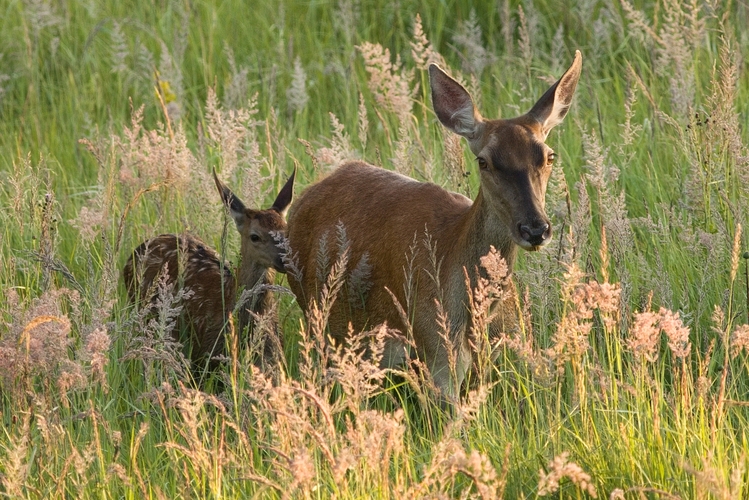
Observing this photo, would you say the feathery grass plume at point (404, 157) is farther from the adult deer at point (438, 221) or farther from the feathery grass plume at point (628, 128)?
the feathery grass plume at point (628, 128)

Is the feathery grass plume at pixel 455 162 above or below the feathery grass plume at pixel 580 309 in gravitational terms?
below

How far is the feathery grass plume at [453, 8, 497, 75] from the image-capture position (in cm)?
809

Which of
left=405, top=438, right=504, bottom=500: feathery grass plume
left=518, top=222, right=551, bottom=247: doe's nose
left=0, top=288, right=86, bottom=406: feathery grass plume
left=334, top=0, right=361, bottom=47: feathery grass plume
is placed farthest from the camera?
left=334, top=0, right=361, bottom=47: feathery grass plume

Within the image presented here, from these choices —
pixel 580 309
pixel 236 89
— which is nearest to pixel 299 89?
pixel 236 89

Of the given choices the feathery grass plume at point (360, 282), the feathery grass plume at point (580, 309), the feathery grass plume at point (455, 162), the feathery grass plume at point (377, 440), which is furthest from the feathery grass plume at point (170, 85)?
the feathery grass plume at point (377, 440)

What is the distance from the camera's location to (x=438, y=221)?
5.48 meters

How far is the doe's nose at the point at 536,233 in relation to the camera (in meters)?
4.61

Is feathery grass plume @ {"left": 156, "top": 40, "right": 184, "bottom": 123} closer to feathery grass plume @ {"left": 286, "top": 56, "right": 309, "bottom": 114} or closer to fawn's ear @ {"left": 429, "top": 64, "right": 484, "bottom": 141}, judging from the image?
feathery grass plume @ {"left": 286, "top": 56, "right": 309, "bottom": 114}

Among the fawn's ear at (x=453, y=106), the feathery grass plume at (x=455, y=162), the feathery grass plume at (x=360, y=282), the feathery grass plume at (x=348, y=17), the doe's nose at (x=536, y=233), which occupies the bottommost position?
the feathery grass plume at (x=360, y=282)

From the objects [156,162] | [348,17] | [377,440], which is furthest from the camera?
[348,17]

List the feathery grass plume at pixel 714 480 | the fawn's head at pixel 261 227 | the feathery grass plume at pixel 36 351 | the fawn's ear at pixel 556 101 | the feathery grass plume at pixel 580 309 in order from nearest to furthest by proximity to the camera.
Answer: the feathery grass plume at pixel 714 480 → the feathery grass plume at pixel 580 309 → the feathery grass plume at pixel 36 351 → the fawn's ear at pixel 556 101 → the fawn's head at pixel 261 227

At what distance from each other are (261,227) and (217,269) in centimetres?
55

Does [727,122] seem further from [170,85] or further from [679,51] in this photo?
[170,85]

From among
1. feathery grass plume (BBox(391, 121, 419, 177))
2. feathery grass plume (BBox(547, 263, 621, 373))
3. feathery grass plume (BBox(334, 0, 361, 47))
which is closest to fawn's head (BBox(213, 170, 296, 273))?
feathery grass plume (BBox(391, 121, 419, 177))
